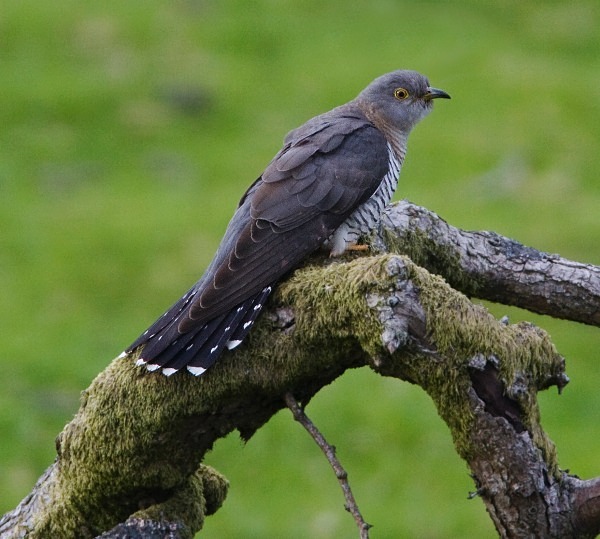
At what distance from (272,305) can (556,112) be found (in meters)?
9.50

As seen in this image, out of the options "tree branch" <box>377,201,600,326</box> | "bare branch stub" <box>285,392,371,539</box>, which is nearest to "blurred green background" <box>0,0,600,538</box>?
"tree branch" <box>377,201,600,326</box>

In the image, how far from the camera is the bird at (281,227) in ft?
13.4

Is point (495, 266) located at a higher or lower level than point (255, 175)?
lower

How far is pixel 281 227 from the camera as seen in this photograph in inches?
185

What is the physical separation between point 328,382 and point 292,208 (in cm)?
90

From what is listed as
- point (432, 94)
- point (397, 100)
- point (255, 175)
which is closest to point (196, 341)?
point (397, 100)

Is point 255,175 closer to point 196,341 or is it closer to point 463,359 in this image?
point 196,341

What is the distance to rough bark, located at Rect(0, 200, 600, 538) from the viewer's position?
3.66 m

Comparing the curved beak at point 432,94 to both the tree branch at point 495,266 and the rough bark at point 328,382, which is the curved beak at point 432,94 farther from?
the rough bark at point 328,382

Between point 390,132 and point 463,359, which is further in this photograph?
point 390,132

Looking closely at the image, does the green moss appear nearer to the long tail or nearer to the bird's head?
the long tail

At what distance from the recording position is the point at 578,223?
36.2ft

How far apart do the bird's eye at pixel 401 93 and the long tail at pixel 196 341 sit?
6.65ft

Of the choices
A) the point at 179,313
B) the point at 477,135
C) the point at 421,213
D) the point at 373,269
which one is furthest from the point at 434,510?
the point at 477,135
